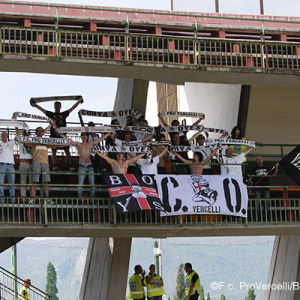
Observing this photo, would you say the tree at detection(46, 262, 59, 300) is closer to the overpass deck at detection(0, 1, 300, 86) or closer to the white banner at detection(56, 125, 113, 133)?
the overpass deck at detection(0, 1, 300, 86)

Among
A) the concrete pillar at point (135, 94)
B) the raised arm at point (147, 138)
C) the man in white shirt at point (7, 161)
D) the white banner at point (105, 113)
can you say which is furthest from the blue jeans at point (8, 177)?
the concrete pillar at point (135, 94)

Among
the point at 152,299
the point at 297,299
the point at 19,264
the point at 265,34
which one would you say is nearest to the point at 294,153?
the point at 265,34

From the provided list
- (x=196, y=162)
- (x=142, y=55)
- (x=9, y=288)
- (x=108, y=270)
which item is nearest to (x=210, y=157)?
(x=196, y=162)

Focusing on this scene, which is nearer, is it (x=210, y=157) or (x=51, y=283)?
(x=210, y=157)

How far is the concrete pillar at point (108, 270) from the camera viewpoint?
27.2 m

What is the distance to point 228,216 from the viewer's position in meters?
22.0

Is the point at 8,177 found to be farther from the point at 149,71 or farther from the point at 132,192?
the point at 149,71

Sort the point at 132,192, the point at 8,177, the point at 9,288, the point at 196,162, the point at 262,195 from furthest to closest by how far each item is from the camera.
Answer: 1. the point at 9,288
2. the point at 262,195
3. the point at 196,162
4. the point at 132,192
5. the point at 8,177

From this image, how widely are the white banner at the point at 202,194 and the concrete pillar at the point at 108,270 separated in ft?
19.9

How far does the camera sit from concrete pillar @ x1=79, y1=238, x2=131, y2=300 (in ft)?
89.3

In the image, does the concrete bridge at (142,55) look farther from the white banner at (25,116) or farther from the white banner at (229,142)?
the white banner at (229,142)

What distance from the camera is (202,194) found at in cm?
2164

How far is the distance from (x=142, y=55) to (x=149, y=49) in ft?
0.97

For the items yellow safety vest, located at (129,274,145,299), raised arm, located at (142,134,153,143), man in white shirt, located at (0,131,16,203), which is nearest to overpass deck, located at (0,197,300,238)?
man in white shirt, located at (0,131,16,203)
